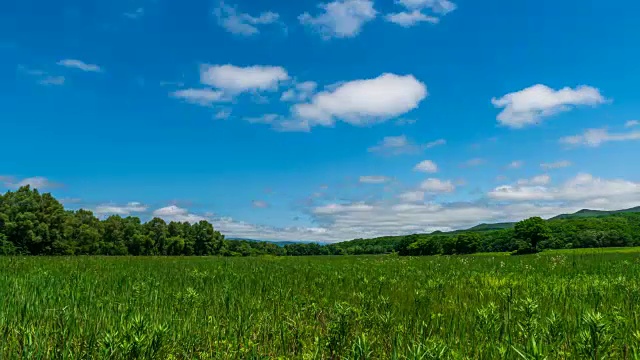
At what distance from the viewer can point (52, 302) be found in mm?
5711

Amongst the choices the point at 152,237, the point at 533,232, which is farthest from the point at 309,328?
the point at 533,232

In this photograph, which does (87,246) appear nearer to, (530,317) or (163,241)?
(163,241)

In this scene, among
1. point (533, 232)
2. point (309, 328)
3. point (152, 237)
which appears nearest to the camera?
point (309, 328)

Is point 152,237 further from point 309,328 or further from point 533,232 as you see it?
point 309,328

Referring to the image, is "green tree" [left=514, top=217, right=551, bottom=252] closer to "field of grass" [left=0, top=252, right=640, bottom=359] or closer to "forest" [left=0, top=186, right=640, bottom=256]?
"forest" [left=0, top=186, right=640, bottom=256]

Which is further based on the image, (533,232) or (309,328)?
(533,232)

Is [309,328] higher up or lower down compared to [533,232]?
higher up

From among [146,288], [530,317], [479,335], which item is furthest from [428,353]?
[146,288]

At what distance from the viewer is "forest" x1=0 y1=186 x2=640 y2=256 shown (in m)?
71.5

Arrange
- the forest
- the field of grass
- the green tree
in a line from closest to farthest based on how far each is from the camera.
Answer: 1. the field of grass
2. the forest
3. the green tree

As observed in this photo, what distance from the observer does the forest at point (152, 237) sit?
235ft

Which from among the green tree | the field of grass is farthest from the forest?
the field of grass

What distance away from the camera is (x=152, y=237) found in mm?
99125

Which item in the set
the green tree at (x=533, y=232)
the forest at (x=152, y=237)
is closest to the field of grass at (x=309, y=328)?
the forest at (x=152, y=237)
